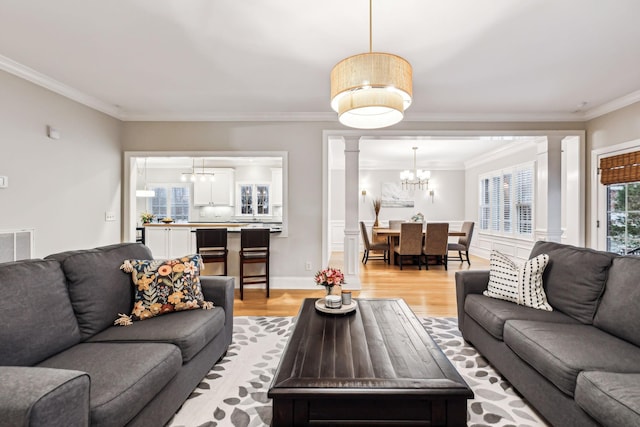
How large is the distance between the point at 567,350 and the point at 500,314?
58 centimetres

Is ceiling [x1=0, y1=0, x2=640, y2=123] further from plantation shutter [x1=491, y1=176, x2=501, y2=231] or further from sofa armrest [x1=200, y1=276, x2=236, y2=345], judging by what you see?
plantation shutter [x1=491, y1=176, x2=501, y2=231]

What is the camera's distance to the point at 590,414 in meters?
1.34

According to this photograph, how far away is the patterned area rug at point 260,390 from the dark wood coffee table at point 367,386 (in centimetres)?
48

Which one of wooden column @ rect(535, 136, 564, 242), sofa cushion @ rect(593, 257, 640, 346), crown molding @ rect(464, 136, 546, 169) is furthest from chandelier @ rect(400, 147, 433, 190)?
sofa cushion @ rect(593, 257, 640, 346)

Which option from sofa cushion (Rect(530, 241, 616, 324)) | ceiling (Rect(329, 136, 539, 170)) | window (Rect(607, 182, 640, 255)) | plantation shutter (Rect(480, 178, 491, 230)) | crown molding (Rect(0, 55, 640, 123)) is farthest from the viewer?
plantation shutter (Rect(480, 178, 491, 230))

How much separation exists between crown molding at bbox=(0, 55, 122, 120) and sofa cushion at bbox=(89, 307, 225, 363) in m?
2.93

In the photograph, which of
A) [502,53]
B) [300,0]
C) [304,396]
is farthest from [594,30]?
[304,396]

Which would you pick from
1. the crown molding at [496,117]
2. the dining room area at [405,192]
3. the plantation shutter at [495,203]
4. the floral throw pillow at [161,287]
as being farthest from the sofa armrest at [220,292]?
the plantation shutter at [495,203]

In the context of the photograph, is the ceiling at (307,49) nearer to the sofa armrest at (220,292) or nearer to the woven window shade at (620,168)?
the woven window shade at (620,168)

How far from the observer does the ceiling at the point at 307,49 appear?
2.16 metres

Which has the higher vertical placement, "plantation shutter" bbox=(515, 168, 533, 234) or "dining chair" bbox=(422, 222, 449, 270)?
"plantation shutter" bbox=(515, 168, 533, 234)

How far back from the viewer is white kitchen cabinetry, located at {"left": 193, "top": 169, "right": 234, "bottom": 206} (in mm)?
8641

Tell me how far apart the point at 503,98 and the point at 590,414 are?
141 inches

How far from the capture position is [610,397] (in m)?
1.25
